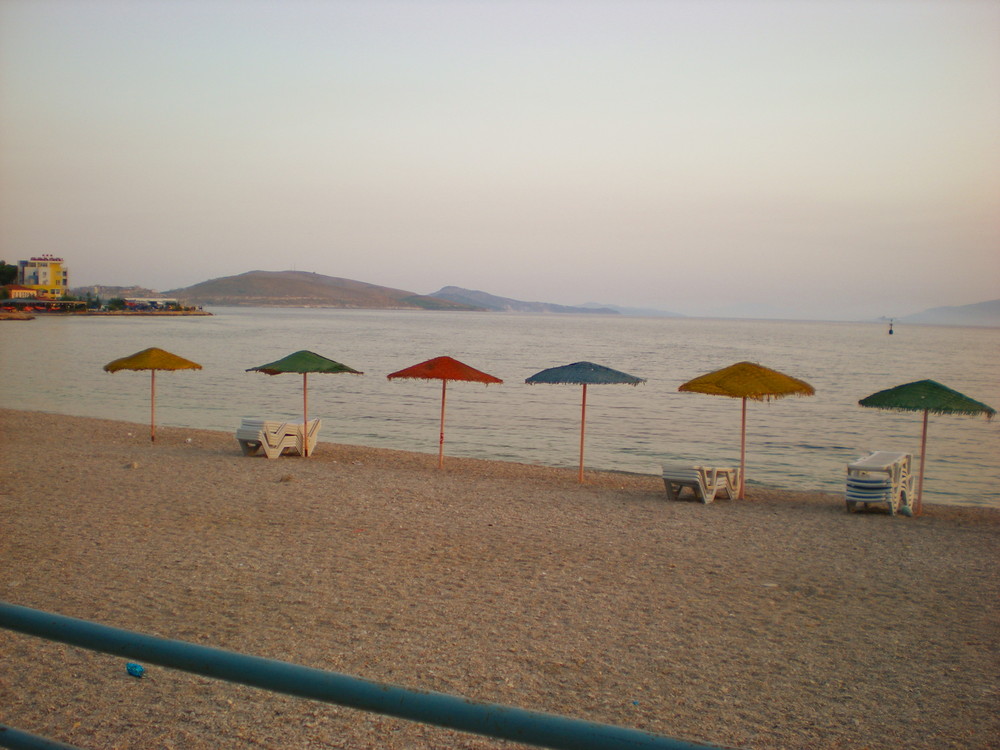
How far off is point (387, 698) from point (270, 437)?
14357 millimetres

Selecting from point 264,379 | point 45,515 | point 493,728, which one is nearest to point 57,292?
point 264,379

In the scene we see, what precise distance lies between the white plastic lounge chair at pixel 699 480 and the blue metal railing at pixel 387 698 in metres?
11.4

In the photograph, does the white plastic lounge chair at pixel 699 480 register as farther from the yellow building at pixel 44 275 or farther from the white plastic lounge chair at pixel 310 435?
the yellow building at pixel 44 275

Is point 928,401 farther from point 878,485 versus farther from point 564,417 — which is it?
point 564,417

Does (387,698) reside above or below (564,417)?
above

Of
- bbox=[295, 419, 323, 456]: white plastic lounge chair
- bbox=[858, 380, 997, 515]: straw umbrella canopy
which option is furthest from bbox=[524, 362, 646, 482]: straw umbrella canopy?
bbox=[295, 419, 323, 456]: white plastic lounge chair

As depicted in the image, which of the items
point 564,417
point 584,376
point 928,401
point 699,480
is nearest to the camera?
point 928,401

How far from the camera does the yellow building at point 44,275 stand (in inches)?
6142

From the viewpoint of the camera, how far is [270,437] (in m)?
15.1

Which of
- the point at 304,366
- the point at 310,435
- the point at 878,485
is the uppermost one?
the point at 304,366

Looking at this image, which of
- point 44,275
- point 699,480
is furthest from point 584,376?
point 44,275

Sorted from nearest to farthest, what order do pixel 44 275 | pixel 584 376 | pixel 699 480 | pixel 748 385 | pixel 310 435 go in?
pixel 699 480, pixel 748 385, pixel 584 376, pixel 310 435, pixel 44 275

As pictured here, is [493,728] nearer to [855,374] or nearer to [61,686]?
[61,686]

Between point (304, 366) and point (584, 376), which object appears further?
point (304, 366)
